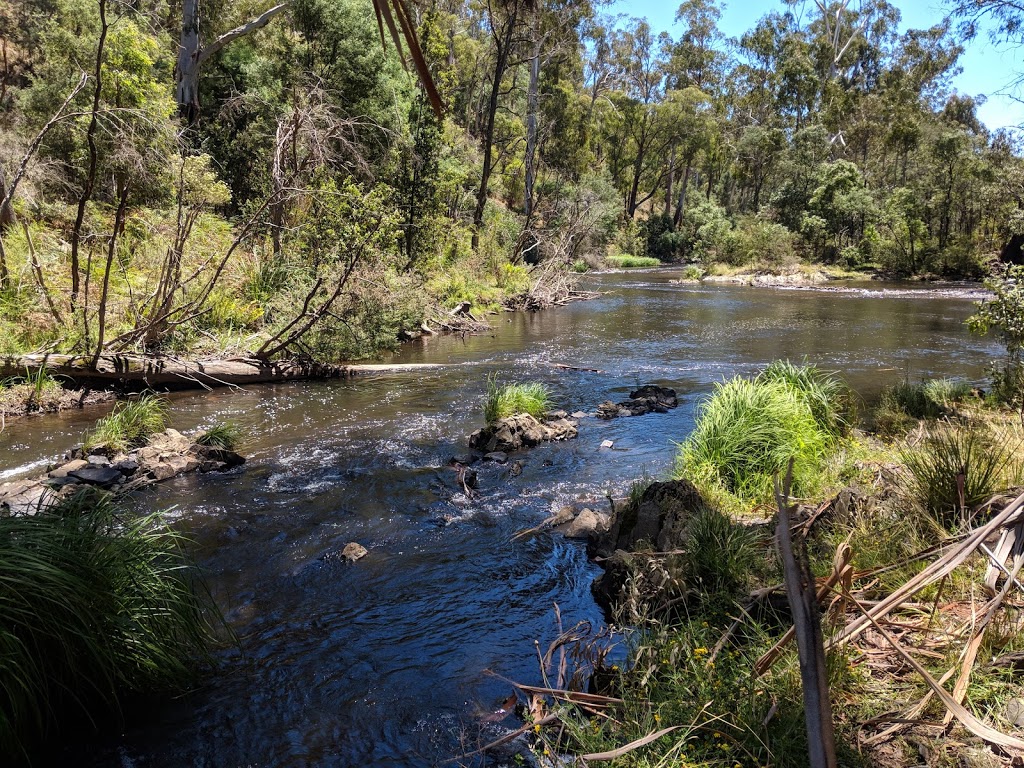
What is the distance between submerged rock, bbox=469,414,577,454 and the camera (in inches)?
340

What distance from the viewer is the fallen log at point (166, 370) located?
9895mm

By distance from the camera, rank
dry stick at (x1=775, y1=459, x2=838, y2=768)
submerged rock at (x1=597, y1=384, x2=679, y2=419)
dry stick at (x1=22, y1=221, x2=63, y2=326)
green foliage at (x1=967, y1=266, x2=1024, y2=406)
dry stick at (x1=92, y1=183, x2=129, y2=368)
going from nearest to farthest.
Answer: dry stick at (x1=775, y1=459, x2=838, y2=768) → green foliage at (x1=967, y1=266, x2=1024, y2=406) → dry stick at (x1=92, y1=183, x2=129, y2=368) → dry stick at (x1=22, y1=221, x2=63, y2=326) → submerged rock at (x1=597, y1=384, x2=679, y2=419)

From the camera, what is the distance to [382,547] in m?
5.91

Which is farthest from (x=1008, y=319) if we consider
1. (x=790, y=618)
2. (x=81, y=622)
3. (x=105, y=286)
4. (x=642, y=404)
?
(x=105, y=286)

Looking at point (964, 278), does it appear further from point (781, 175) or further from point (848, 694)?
point (848, 694)

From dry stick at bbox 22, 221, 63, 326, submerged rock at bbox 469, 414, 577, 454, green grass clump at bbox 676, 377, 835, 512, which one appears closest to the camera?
green grass clump at bbox 676, 377, 835, 512

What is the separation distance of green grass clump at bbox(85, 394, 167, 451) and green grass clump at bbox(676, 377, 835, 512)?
6433 millimetres

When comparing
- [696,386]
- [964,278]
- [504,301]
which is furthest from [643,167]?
[696,386]

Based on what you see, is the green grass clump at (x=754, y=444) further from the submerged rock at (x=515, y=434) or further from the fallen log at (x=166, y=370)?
the fallen log at (x=166, y=370)

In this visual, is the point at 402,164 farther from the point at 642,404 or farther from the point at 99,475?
the point at 99,475

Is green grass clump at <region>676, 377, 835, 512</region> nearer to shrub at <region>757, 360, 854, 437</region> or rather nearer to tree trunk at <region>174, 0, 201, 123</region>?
shrub at <region>757, 360, 854, 437</region>

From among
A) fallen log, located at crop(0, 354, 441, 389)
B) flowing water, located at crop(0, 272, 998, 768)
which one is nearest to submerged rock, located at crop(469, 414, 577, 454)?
flowing water, located at crop(0, 272, 998, 768)

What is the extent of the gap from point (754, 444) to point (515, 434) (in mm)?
3091

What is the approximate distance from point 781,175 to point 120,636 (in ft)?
168
